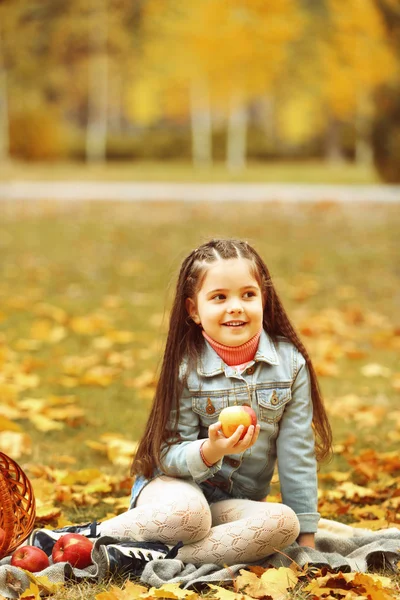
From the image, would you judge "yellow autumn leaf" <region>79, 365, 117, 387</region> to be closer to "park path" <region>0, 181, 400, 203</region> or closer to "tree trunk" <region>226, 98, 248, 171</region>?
"park path" <region>0, 181, 400, 203</region>

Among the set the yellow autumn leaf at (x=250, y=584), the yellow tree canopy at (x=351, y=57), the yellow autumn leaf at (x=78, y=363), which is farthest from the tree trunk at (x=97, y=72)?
the yellow autumn leaf at (x=250, y=584)

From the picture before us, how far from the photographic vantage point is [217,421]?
2885 millimetres

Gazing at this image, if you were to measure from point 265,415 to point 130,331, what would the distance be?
13.0 feet

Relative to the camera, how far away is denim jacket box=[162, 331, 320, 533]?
2.86 m

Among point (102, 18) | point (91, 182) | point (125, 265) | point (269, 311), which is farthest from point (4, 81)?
point (269, 311)

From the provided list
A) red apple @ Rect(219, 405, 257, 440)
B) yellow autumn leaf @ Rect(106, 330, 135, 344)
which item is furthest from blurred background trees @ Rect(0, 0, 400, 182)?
red apple @ Rect(219, 405, 257, 440)

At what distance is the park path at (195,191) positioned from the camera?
17016 mm

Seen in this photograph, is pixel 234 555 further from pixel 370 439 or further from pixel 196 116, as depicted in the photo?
pixel 196 116

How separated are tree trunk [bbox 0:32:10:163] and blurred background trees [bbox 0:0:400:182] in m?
0.06

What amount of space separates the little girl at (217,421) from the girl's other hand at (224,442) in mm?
60

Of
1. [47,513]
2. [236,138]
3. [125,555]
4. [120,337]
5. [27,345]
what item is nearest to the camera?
[125,555]

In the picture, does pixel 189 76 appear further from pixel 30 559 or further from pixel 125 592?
pixel 125 592

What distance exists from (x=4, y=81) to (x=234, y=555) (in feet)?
98.3

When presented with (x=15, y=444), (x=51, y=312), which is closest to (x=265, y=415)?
(x=15, y=444)
